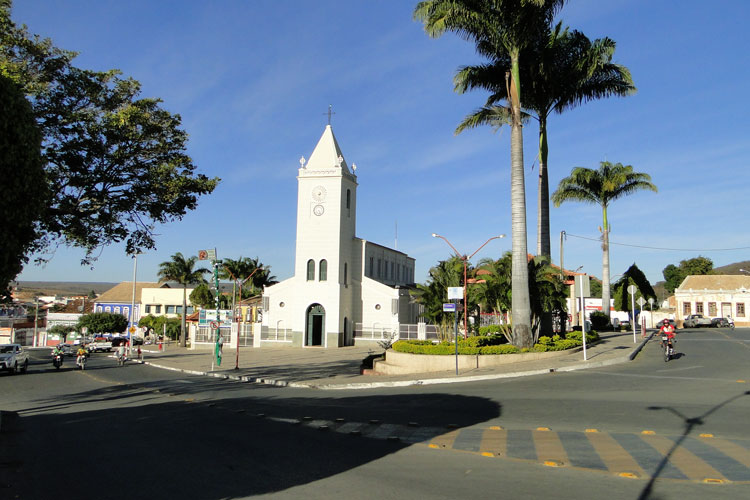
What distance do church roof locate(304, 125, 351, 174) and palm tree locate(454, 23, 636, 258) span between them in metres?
22.0

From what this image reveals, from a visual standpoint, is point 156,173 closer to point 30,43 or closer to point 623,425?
point 30,43

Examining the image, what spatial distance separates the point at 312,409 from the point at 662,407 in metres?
8.08

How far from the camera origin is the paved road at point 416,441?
7.28 metres

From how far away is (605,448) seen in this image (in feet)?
29.5

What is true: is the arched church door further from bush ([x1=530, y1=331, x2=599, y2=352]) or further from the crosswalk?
the crosswalk

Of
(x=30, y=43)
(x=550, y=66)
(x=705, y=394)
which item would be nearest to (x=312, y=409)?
(x=705, y=394)

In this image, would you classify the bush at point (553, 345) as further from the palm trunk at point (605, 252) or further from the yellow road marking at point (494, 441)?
the palm trunk at point (605, 252)

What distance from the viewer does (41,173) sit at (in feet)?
30.0

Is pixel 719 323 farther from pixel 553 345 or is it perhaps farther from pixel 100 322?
pixel 100 322

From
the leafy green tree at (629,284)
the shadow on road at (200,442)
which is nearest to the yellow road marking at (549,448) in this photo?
the shadow on road at (200,442)

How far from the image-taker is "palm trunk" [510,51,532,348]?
23328 millimetres

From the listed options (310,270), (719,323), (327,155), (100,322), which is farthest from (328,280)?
(100,322)

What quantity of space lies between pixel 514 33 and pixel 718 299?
6274 centimetres

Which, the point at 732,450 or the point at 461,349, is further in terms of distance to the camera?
the point at 461,349
